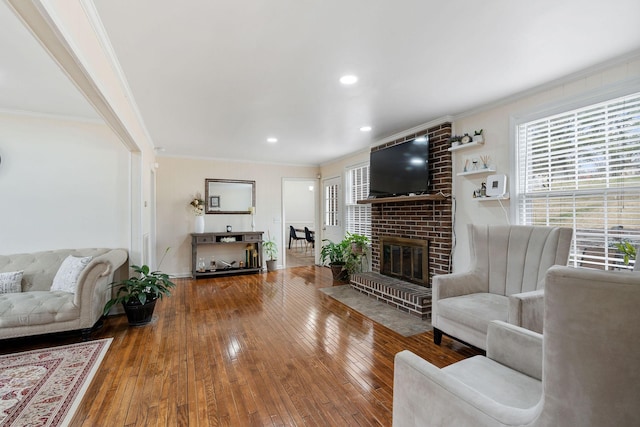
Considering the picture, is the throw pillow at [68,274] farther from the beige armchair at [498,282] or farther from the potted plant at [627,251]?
the potted plant at [627,251]

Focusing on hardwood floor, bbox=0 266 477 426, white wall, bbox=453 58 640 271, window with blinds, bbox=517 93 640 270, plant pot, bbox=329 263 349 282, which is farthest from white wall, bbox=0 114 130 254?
window with blinds, bbox=517 93 640 270

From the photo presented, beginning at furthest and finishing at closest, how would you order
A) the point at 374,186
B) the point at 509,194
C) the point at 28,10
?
the point at 374,186
the point at 509,194
the point at 28,10

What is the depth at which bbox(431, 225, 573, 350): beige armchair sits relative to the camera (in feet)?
6.94

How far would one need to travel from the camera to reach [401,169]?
4008 mm

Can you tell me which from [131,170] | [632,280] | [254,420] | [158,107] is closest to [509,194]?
[632,280]

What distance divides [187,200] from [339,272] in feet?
10.8

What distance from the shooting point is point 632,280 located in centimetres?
66

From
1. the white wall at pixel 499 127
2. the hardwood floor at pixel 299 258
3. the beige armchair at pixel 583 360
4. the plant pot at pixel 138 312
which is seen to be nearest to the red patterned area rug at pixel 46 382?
the plant pot at pixel 138 312

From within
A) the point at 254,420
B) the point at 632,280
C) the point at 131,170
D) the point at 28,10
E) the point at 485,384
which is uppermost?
the point at 28,10

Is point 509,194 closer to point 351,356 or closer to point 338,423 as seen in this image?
point 351,356

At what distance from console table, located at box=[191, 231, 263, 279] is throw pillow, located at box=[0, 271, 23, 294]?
2554 millimetres

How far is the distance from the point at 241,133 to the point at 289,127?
2.53ft

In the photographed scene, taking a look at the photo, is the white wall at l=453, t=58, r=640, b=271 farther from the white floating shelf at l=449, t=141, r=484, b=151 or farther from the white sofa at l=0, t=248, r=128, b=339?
the white sofa at l=0, t=248, r=128, b=339

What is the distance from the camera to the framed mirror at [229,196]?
5.79 meters
